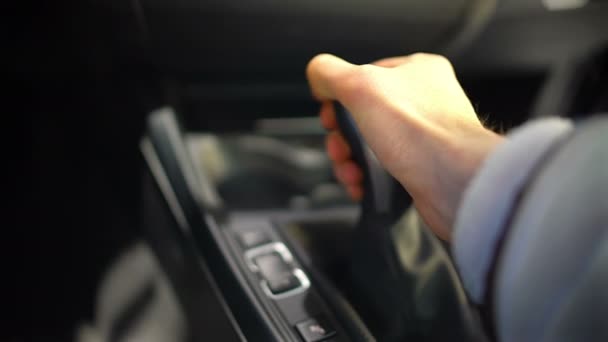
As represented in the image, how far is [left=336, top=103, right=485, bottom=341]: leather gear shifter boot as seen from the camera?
495mm

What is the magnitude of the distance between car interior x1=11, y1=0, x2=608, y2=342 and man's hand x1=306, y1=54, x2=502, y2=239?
0.11 feet

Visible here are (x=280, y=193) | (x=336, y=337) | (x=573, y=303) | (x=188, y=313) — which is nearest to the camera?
(x=573, y=303)

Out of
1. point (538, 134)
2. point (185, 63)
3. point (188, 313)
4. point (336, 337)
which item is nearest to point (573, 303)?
point (538, 134)

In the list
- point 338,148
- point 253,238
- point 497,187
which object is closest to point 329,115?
point 338,148

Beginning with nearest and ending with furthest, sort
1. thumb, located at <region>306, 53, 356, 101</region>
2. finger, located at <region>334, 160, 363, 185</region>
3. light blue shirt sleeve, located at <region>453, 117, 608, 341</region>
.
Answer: light blue shirt sleeve, located at <region>453, 117, 608, 341</region>, thumb, located at <region>306, 53, 356, 101</region>, finger, located at <region>334, 160, 363, 185</region>

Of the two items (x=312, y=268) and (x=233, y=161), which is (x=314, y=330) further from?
(x=233, y=161)

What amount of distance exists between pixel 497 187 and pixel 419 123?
4.4 inches

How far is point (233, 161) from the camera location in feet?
2.55

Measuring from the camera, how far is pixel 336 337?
481 millimetres

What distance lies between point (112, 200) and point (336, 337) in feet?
1.49

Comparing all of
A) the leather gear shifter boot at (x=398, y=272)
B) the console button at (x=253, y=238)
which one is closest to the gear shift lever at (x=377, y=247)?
the leather gear shifter boot at (x=398, y=272)

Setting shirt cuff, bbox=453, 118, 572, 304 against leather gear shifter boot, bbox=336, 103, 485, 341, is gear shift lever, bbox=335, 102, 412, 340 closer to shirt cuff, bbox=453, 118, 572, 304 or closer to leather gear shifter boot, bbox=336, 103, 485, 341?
leather gear shifter boot, bbox=336, 103, 485, 341

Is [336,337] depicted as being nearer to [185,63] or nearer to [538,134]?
[538,134]

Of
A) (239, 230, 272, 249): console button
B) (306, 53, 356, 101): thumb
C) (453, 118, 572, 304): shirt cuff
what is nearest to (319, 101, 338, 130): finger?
(306, 53, 356, 101): thumb
